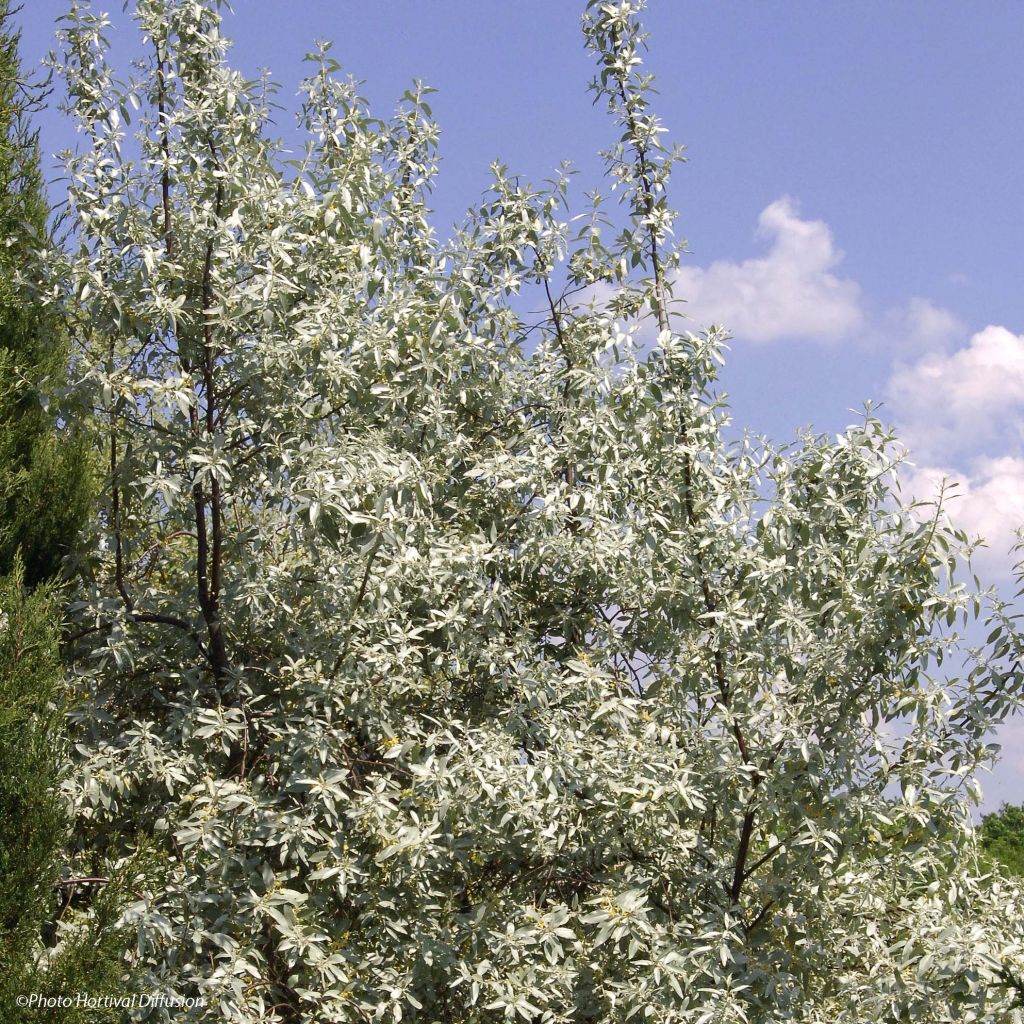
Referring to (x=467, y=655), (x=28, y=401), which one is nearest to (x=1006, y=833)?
(x=467, y=655)

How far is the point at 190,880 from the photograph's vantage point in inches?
195

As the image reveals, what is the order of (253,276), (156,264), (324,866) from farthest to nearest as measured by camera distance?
(253,276) → (156,264) → (324,866)

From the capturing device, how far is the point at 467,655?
556 centimetres

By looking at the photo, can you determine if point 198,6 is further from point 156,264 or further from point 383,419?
point 383,419

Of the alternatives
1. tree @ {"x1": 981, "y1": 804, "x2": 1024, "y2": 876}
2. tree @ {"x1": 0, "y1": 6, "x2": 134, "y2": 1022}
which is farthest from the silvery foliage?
tree @ {"x1": 981, "y1": 804, "x2": 1024, "y2": 876}

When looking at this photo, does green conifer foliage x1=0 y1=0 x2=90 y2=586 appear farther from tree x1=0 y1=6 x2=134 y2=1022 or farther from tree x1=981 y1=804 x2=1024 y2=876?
tree x1=981 y1=804 x2=1024 y2=876

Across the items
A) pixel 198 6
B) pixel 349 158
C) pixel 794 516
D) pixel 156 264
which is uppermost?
pixel 198 6

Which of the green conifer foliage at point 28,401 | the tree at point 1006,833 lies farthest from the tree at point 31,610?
the tree at point 1006,833

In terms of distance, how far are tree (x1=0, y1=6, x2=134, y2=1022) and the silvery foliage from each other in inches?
9.4

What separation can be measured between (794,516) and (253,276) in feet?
9.66

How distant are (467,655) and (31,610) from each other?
2.02m

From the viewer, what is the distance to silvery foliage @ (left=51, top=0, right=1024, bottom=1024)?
484cm

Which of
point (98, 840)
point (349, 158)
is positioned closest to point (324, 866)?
point (98, 840)

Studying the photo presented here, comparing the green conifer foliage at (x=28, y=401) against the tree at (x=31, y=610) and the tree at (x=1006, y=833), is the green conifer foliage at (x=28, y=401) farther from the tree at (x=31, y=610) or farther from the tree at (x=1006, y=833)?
the tree at (x=1006, y=833)
